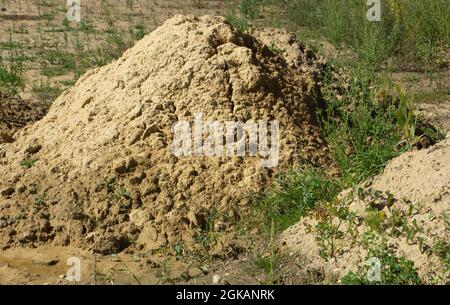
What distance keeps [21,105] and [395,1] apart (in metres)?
4.55

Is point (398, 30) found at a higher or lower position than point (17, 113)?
higher

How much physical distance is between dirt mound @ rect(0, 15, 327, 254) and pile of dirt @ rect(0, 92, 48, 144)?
766 mm

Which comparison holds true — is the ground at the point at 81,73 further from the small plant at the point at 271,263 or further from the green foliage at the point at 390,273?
the green foliage at the point at 390,273

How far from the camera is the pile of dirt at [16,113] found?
6.75 meters

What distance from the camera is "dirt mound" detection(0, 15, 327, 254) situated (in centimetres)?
485

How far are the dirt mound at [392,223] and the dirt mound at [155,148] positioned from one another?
1.85 feet

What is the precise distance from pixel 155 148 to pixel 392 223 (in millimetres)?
1726

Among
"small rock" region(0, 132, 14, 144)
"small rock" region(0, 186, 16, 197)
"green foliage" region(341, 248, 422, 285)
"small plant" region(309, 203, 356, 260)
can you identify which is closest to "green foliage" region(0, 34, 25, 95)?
"small rock" region(0, 132, 14, 144)

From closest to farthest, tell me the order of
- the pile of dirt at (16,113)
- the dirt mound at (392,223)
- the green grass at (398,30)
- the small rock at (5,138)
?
the dirt mound at (392,223), the small rock at (5,138), the pile of dirt at (16,113), the green grass at (398,30)

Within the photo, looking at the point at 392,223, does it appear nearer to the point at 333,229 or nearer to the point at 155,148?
the point at 333,229

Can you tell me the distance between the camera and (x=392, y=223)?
4215 mm

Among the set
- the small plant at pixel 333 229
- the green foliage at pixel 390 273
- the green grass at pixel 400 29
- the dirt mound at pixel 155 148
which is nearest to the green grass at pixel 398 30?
the green grass at pixel 400 29

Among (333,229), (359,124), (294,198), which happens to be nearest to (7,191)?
(294,198)

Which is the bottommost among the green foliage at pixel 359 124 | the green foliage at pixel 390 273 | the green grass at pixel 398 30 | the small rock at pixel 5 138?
the green foliage at pixel 390 273
